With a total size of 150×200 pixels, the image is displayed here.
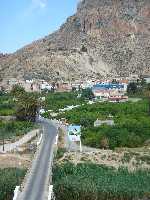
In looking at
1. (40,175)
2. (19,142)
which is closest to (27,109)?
(19,142)

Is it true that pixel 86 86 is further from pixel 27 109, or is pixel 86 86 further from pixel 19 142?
pixel 19 142

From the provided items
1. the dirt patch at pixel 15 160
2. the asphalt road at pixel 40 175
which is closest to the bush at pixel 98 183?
the asphalt road at pixel 40 175

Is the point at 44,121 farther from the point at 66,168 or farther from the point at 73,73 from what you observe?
the point at 73,73

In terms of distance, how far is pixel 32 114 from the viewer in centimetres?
9038

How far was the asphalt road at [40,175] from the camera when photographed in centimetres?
4222

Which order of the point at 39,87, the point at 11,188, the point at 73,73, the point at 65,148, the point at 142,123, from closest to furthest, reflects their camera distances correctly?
the point at 11,188 → the point at 65,148 → the point at 142,123 → the point at 39,87 → the point at 73,73

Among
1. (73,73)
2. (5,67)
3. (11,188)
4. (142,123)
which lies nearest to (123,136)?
(142,123)

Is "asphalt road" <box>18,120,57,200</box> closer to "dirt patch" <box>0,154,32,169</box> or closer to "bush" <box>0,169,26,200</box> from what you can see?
"bush" <box>0,169,26,200</box>

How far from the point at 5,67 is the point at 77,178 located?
146665 millimetres

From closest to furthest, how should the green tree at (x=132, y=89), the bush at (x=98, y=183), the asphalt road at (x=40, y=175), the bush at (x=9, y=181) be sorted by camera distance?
the asphalt road at (x=40, y=175)
the bush at (x=9, y=181)
the bush at (x=98, y=183)
the green tree at (x=132, y=89)

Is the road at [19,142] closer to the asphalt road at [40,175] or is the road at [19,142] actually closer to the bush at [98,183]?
the asphalt road at [40,175]

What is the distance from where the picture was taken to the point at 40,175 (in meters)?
48.8

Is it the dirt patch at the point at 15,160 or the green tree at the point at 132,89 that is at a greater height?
the green tree at the point at 132,89

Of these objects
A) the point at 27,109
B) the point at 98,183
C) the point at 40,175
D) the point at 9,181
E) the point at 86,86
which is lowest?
the point at 98,183
